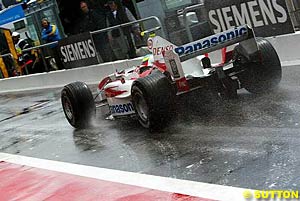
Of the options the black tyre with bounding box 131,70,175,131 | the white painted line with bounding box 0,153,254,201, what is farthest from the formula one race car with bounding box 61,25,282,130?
the white painted line with bounding box 0,153,254,201

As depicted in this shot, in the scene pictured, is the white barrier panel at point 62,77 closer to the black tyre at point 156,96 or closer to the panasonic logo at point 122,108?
the panasonic logo at point 122,108

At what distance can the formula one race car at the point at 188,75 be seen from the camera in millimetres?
6609

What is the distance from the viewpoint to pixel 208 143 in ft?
19.4

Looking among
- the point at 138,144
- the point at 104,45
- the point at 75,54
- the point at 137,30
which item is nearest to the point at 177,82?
the point at 138,144

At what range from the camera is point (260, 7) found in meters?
9.56

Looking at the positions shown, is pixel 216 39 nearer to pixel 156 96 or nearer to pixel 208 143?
pixel 156 96

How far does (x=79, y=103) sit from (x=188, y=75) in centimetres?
203

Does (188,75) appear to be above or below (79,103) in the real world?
above

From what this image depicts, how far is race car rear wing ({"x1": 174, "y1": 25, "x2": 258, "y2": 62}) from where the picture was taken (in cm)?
680

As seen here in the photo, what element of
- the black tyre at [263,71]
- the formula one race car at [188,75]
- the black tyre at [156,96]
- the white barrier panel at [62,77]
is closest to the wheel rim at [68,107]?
the formula one race car at [188,75]

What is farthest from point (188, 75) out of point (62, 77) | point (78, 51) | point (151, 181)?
point (62, 77)

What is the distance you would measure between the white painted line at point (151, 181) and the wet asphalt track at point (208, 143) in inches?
4.5

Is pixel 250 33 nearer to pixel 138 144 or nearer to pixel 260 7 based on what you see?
pixel 138 144

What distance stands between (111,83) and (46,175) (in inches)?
72.3
